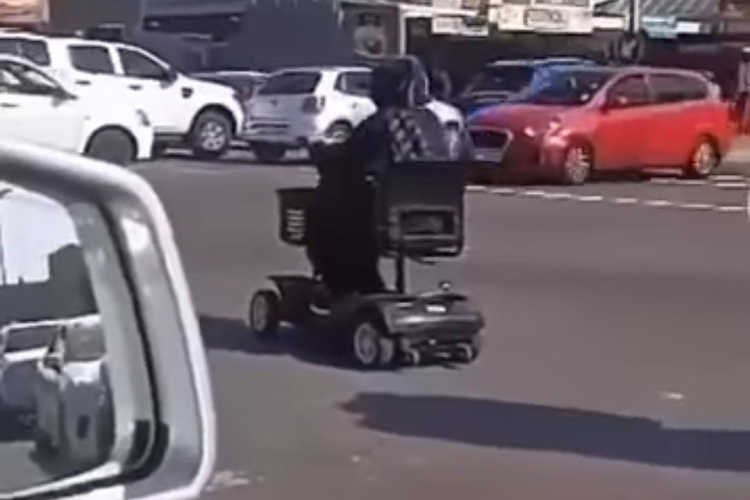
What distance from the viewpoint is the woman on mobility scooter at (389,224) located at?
1124 cm

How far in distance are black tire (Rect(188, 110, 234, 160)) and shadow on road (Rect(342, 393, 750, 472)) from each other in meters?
21.4

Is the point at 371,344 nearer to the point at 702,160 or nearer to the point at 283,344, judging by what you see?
the point at 283,344

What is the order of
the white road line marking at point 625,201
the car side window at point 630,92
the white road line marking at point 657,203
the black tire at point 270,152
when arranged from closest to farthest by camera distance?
the white road line marking at point 657,203 < the white road line marking at point 625,201 < the car side window at point 630,92 < the black tire at point 270,152

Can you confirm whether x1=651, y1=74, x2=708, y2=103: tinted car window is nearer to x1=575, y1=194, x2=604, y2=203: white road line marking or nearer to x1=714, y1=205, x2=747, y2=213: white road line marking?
x1=575, y1=194, x2=604, y2=203: white road line marking

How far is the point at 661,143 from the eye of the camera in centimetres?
2819

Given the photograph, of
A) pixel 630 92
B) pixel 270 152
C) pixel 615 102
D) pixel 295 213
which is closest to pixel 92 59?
pixel 270 152

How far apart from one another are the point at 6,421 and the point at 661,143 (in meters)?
25.7

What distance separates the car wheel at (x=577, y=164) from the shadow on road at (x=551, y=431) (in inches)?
637

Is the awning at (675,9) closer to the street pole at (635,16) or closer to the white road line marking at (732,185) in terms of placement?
the street pole at (635,16)

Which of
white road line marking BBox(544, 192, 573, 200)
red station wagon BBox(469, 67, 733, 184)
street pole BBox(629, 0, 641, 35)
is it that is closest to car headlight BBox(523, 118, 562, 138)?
red station wagon BBox(469, 67, 733, 184)

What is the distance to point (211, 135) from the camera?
32.2 metres

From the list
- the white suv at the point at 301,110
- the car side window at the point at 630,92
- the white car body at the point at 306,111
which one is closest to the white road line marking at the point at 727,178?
the car side window at the point at 630,92

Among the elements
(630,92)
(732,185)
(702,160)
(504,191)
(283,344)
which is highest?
(283,344)

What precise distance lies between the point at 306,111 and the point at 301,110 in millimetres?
74
